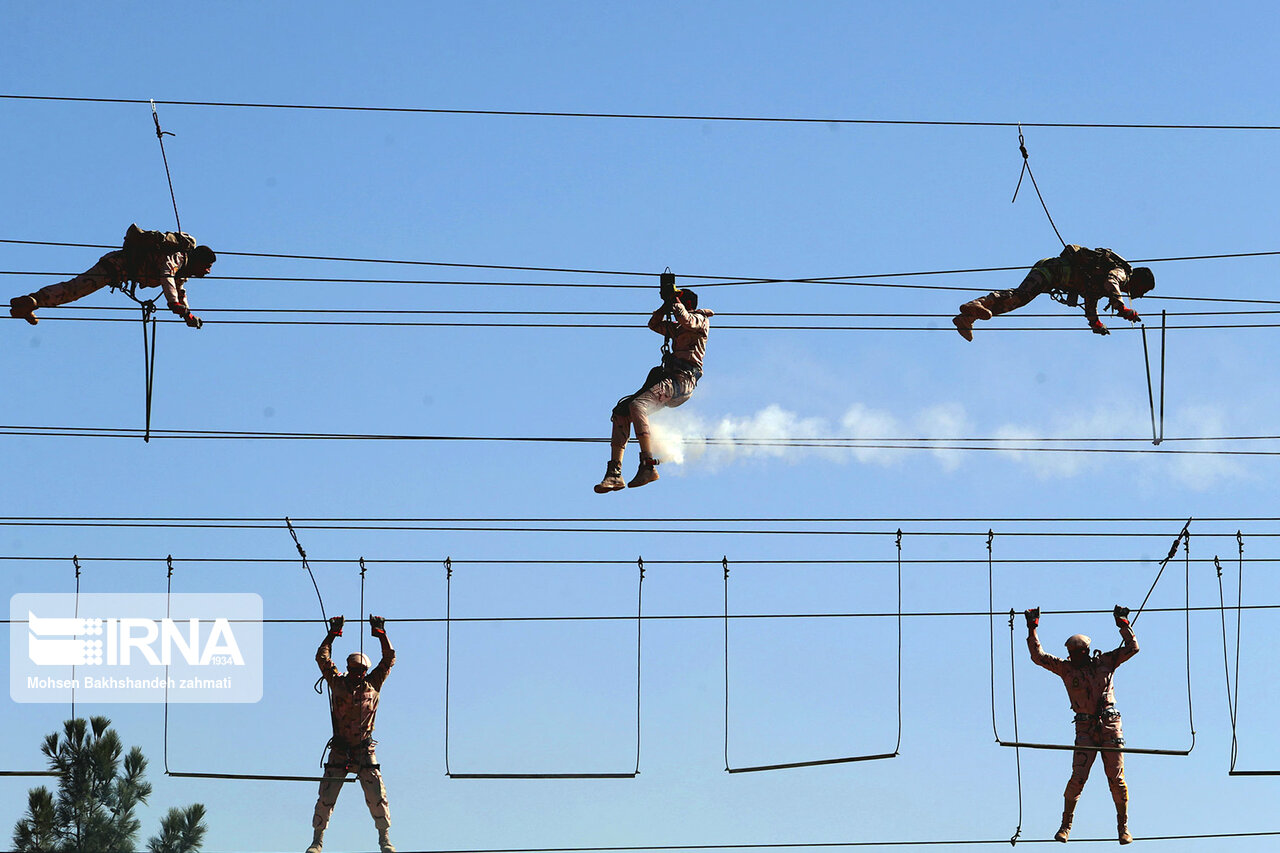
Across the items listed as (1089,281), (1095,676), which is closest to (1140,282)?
(1089,281)

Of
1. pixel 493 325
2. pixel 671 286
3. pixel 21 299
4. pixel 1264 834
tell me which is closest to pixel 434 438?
pixel 493 325

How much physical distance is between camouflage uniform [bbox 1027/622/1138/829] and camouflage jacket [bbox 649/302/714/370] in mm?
4686

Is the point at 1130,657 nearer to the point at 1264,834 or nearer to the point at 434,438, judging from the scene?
the point at 1264,834

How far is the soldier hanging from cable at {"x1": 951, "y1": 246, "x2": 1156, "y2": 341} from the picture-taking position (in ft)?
69.2

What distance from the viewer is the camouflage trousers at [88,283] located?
2016 cm

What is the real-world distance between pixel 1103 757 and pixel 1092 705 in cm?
55

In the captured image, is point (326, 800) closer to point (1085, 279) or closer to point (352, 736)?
point (352, 736)

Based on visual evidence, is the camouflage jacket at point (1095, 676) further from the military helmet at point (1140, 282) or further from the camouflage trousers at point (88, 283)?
the camouflage trousers at point (88, 283)

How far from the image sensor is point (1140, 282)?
69.9 feet

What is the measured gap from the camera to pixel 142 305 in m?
20.4

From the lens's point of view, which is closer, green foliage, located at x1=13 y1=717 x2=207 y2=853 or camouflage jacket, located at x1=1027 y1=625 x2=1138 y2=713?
camouflage jacket, located at x1=1027 y1=625 x2=1138 y2=713

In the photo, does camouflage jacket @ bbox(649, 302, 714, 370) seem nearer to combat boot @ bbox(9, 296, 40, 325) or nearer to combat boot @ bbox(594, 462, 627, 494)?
combat boot @ bbox(594, 462, 627, 494)

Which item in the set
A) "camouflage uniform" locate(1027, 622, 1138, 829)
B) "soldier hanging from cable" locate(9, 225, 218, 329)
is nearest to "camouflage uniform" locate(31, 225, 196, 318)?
"soldier hanging from cable" locate(9, 225, 218, 329)

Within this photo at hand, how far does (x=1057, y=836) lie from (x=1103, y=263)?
5617mm
